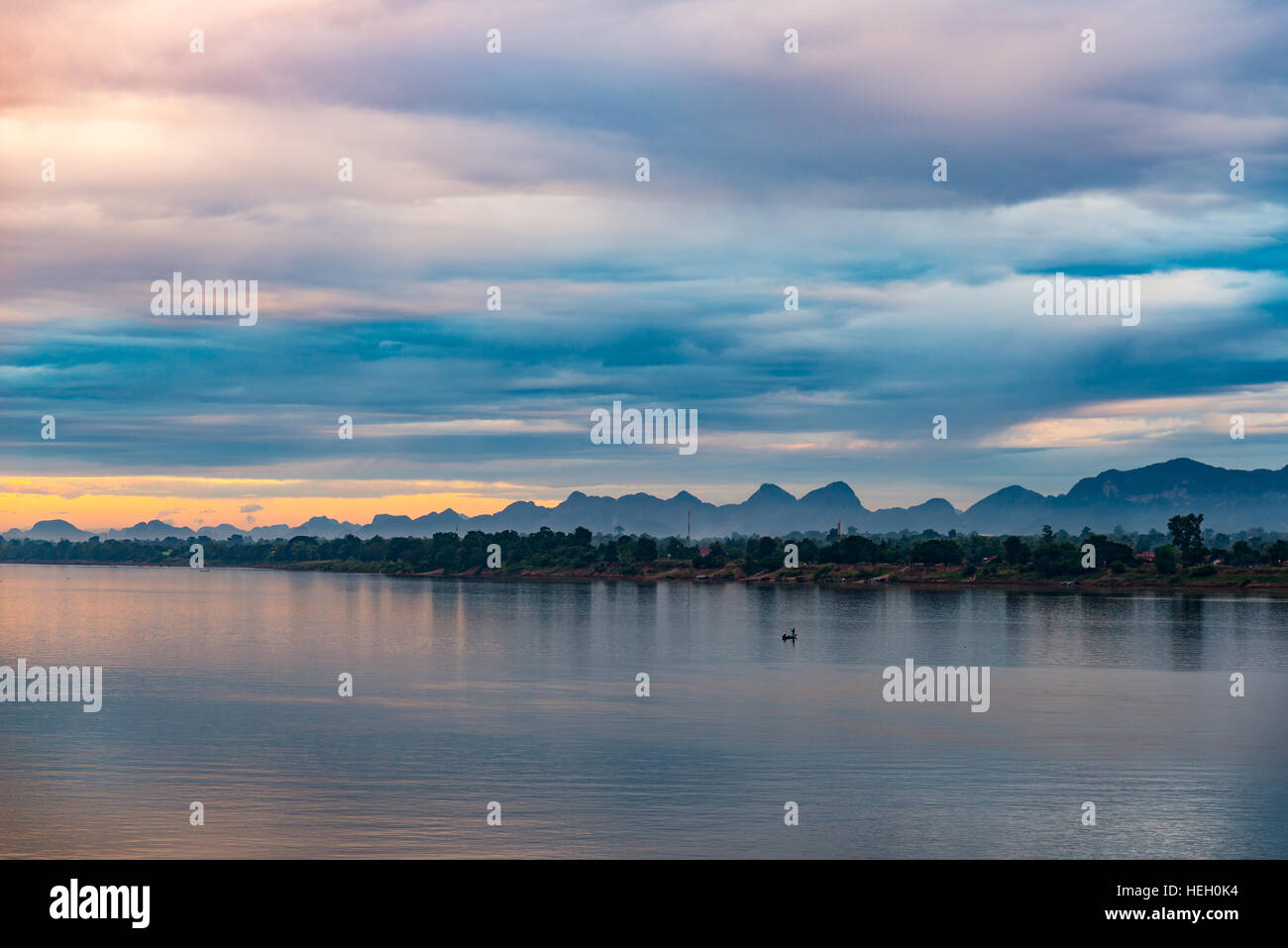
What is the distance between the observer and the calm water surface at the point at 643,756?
50.7 meters

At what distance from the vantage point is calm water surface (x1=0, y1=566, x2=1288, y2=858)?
50.7 metres

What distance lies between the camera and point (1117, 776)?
64312 mm

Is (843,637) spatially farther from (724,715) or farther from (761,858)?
(761,858)

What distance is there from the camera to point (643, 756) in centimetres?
6850
